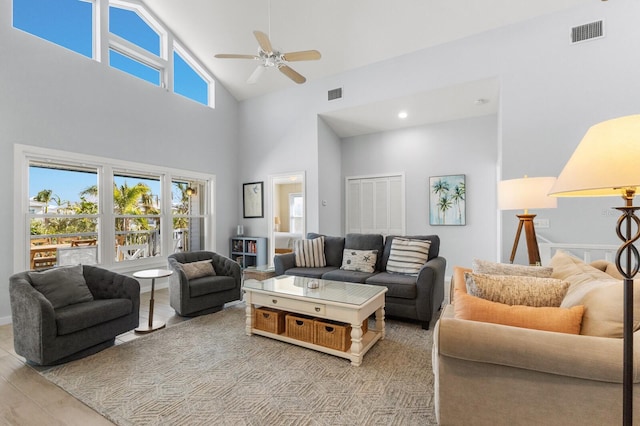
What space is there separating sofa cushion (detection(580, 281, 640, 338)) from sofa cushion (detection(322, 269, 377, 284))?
2361 mm

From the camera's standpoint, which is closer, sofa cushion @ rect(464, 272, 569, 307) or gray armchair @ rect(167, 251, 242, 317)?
sofa cushion @ rect(464, 272, 569, 307)

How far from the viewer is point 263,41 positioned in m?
3.13

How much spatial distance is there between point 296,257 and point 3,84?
417 cm

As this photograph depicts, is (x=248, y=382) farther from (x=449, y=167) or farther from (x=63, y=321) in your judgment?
(x=449, y=167)

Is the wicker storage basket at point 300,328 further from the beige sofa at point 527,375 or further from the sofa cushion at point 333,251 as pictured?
the sofa cushion at point 333,251

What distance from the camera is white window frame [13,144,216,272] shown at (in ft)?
12.3

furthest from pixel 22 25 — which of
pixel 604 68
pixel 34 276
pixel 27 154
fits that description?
pixel 604 68

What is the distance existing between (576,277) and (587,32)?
3.69 meters

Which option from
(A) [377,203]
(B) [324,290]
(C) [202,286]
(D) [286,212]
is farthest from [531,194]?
(D) [286,212]

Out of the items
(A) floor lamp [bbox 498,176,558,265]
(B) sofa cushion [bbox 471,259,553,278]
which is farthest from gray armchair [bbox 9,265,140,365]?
(A) floor lamp [bbox 498,176,558,265]

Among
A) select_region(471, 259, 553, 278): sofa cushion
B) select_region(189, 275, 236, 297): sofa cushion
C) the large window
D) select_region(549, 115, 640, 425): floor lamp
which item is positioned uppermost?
the large window

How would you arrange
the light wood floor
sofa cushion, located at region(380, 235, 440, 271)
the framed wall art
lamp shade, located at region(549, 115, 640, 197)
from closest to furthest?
lamp shade, located at region(549, 115, 640, 197), the light wood floor, sofa cushion, located at region(380, 235, 440, 271), the framed wall art

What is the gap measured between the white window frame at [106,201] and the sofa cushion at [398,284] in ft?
12.7

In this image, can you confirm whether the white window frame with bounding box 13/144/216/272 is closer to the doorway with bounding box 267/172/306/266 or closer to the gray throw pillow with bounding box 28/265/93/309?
the doorway with bounding box 267/172/306/266
